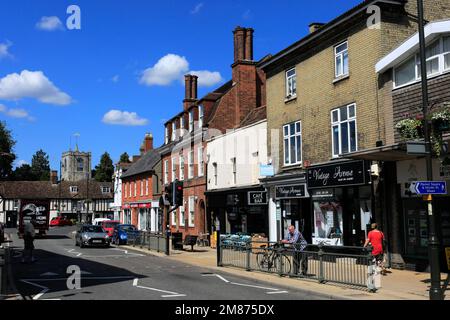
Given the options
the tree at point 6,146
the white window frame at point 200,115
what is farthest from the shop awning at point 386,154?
the tree at point 6,146

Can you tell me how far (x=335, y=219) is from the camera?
20.5 m

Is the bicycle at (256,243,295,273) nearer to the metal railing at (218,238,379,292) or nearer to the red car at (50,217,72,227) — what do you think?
the metal railing at (218,238,379,292)

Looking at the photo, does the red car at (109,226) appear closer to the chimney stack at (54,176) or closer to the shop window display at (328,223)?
the shop window display at (328,223)

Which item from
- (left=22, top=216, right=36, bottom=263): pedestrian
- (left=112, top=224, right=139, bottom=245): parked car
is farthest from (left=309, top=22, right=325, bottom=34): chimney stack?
(left=112, top=224, right=139, bottom=245): parked car

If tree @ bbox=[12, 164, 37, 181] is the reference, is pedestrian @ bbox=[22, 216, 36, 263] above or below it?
below

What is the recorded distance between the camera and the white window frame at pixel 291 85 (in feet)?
77.6

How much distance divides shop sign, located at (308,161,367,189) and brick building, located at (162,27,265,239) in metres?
12.4

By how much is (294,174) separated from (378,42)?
7.29 meters

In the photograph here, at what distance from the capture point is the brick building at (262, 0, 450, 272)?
717 inches

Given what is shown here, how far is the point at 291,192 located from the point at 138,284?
10.7 m

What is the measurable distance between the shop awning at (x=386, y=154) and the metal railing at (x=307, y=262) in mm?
3088

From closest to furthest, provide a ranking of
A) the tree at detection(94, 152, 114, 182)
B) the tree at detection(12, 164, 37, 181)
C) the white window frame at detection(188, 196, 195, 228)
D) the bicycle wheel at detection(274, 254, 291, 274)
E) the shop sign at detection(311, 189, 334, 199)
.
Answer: the bicycle wheel at detection(274, 254, 291, 274) < the shop sign at detection(311, 189, 334, 199) < the white window frame at detection(188, 196, 195, 228) < the tree at detection(94, 152, 114, 182) < the tree at detection(12, 164, 37, 181)
